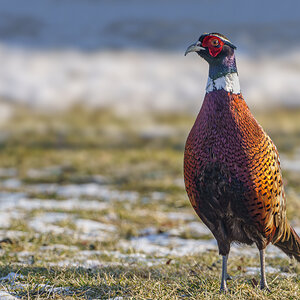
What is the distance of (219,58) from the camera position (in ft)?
9.82

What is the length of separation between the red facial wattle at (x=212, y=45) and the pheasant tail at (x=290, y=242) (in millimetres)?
1462

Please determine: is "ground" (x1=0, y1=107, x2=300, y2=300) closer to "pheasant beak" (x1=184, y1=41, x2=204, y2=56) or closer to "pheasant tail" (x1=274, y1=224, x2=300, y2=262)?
"pheasant tail" (x1=274, y1=224, x2=300, y2=262)

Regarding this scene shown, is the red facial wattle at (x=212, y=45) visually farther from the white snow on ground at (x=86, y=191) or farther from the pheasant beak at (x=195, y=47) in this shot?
the white snow on ground at (x=86, y=191)

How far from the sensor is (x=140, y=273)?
3.67 m

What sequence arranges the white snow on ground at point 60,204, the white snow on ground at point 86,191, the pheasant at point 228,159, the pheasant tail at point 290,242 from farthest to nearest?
the white snow on ground at point 86,191 → the white snow on ground at point 60,204 → the pheasant tail at point 290,242 → the pheasant at point 228,159

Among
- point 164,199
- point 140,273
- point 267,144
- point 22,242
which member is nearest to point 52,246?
point 22,242

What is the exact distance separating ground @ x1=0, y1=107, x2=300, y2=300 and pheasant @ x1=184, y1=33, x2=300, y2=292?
56 cm

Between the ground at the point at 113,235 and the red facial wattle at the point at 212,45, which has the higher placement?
the red facial wattle at the point at 212,45

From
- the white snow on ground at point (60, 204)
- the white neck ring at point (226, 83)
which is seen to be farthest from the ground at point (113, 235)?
the white neck ring at point (226, 83)

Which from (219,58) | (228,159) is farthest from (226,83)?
(228,159)

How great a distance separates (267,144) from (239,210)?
1.66 feet

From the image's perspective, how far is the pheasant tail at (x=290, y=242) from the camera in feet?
11.2

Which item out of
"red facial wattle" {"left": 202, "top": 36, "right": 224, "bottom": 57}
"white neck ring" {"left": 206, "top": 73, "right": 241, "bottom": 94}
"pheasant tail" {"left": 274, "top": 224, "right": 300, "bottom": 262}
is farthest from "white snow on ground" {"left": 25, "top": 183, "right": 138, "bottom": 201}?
"red facial wattle" {"left": 202, "top": 36, "right": 224, "bottom": 57}

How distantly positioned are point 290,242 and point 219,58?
1595 millimetres
